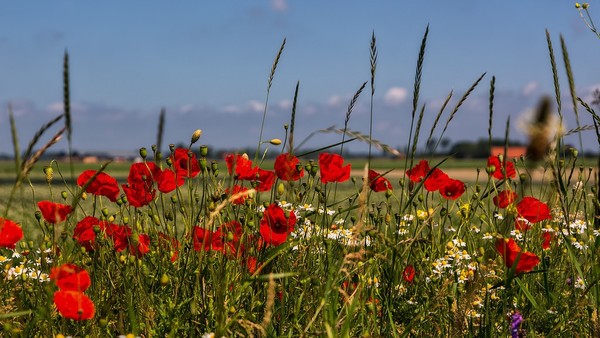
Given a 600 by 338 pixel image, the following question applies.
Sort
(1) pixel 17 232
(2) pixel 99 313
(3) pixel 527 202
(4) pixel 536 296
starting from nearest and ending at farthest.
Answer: (1) pixel 17 232 < (2) pixel 99 313 < (3) pixel 527 202 < (4) pixel 536 296

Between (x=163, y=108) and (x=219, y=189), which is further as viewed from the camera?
(x=219, y=189)

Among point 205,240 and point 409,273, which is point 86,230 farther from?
point 409,273

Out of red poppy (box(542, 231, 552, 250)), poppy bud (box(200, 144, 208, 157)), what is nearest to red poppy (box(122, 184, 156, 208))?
poppy bud (box(200, 144, 208, 157))

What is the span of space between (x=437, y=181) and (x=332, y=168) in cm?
57

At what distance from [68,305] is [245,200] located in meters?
1.15

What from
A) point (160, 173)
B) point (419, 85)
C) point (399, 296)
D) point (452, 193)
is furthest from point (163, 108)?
point (452, 193)

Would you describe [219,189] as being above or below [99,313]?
above

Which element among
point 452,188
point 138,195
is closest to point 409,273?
point 452,188

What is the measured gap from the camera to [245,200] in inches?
119

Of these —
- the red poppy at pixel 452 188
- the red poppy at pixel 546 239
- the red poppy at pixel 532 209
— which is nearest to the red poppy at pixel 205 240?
the red poppy at pixel 452 188

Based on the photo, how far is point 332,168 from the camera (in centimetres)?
300

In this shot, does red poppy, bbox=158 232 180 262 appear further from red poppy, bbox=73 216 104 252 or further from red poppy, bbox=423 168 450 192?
red poppy, bbox=423 168 450 192

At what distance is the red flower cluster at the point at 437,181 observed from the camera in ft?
10.6

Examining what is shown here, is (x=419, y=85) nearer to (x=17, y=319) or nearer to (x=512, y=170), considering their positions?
(x=512, y=170)
